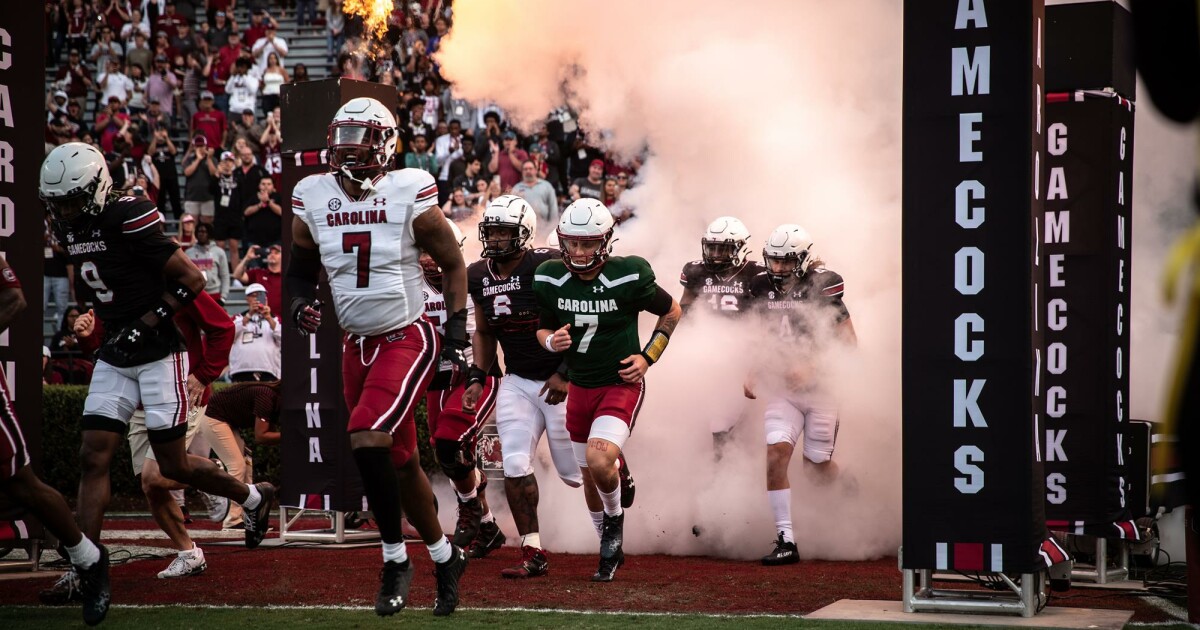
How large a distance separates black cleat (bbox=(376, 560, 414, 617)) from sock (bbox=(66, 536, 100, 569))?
133 centimetres

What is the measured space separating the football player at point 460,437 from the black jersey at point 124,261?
1853 mm

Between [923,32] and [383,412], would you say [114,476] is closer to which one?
[383,412]

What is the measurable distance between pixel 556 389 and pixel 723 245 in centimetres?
219

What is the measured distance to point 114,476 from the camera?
477 inches

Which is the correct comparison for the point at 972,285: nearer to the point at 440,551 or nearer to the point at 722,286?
the point at 440,551

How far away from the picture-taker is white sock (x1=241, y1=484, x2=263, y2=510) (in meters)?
7.88

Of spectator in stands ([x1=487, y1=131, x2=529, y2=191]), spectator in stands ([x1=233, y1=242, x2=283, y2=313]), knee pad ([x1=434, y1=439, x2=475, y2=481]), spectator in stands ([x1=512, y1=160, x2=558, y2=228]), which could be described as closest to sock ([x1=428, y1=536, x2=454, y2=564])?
knee pad ([x1=434, y1=439, x2=475, y2=481])

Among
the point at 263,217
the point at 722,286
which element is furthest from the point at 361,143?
the point at 263,217

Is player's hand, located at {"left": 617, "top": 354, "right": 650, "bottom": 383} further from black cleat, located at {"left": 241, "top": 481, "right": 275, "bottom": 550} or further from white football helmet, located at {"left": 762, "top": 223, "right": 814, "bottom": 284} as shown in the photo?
black cleat, located at {"left": 241, "top": 481, "right": 275, "bottom": 550}

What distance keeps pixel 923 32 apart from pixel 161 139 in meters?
13.0

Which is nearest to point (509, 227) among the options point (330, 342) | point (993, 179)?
point (330, 342)

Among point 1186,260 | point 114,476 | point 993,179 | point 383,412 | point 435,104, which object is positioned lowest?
point 114,476

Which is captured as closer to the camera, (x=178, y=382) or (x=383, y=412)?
(x=383, y=412)

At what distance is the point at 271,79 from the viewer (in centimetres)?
1748
